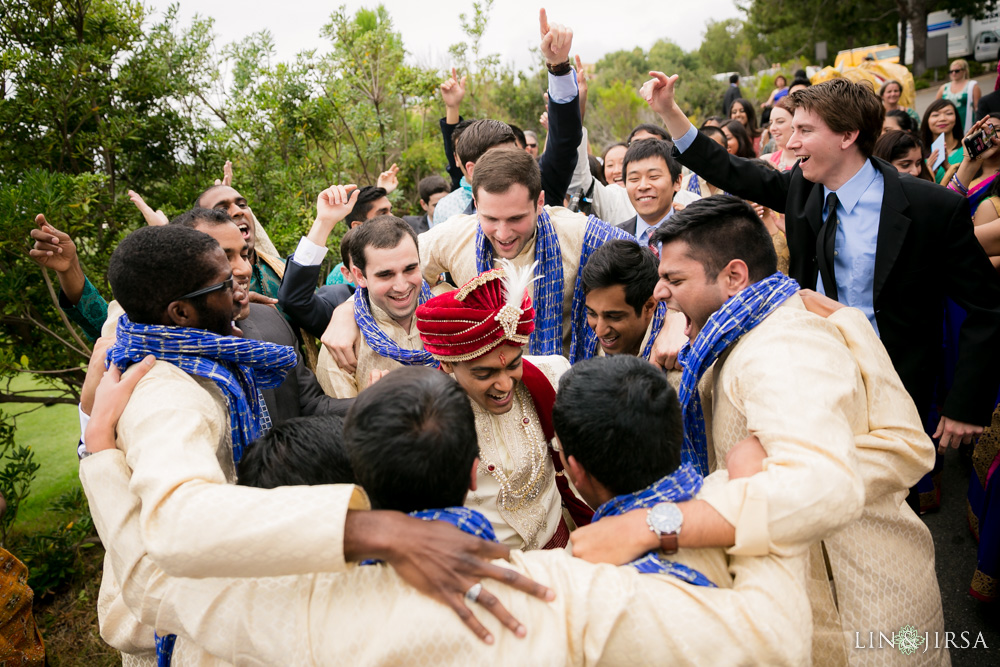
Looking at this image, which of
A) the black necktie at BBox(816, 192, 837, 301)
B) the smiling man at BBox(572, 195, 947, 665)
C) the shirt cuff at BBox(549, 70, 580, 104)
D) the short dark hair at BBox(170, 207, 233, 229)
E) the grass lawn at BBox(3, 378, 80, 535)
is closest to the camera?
the smiling man at BBox(572, 195, 947, 665)

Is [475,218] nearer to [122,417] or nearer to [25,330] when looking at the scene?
[122,417]

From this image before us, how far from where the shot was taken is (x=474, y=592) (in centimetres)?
146

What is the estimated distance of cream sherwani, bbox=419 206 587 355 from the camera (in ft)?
11.0

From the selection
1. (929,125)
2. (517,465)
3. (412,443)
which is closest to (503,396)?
(517,465)

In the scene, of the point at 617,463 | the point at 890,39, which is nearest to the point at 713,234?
the point at 617,463

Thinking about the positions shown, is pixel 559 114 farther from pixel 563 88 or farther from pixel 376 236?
pixel 376 236

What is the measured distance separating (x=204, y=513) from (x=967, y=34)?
32306mm

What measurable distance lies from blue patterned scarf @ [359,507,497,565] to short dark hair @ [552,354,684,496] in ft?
1.11

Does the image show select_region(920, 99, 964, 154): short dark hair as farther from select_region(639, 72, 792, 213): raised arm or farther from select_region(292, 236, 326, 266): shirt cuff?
select_region(292, 236, 326, 266): shirt cuff

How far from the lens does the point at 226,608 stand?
1634 mm

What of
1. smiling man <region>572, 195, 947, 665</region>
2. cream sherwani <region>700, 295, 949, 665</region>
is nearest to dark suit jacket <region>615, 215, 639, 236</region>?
smiling man <region>572, 195, 947, 665</region>

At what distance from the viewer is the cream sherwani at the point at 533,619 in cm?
145

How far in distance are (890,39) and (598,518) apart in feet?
105

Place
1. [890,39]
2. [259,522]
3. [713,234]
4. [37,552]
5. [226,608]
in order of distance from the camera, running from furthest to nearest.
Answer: [890,39]
[37,552]
[713,234]
[226,608]
[259,522]
